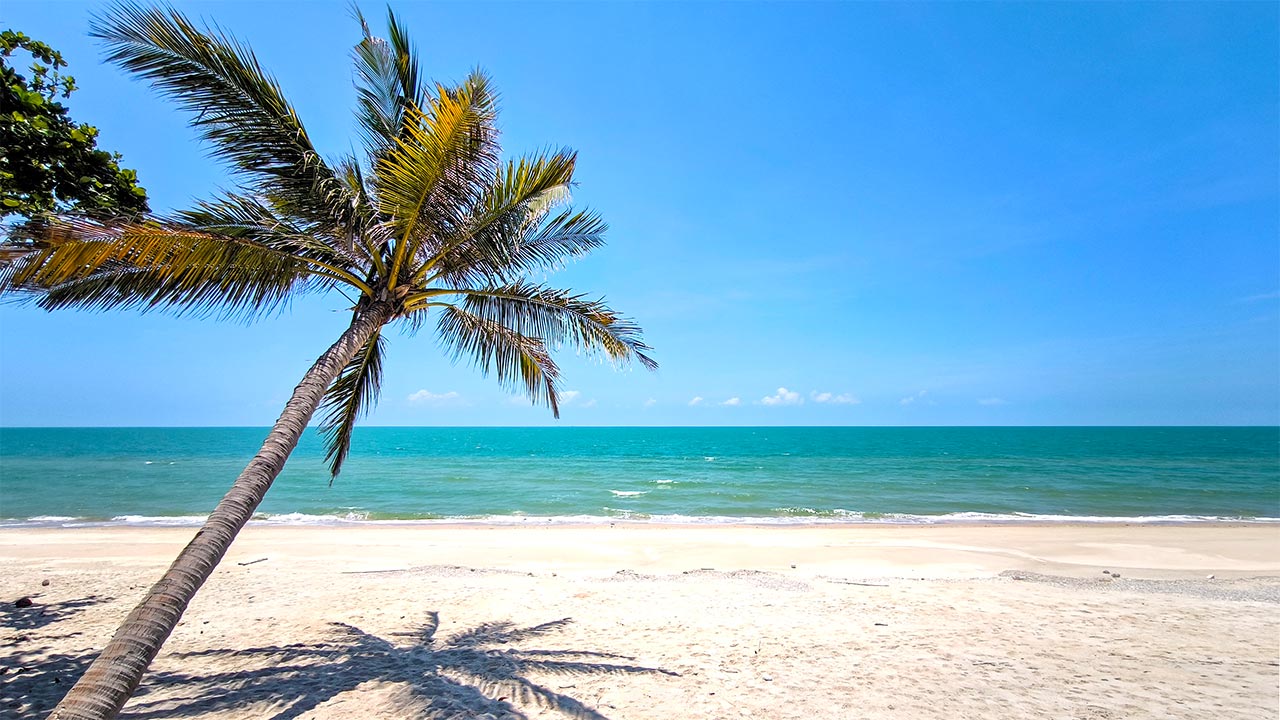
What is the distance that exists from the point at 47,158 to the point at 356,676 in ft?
15.6

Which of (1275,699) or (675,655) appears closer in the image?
(1275,699)

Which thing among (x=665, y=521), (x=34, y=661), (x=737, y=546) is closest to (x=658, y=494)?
(x=665, y=521)

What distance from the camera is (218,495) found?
84.1 ft

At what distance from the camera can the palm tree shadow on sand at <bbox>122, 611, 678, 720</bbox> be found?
462cm

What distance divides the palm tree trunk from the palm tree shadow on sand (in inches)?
79.5

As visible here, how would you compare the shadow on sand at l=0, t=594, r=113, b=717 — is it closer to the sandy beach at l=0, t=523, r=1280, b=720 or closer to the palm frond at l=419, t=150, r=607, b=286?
the sandy beach at l=0, t=523, r=1280, b=720

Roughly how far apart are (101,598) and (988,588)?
12733 millimetres

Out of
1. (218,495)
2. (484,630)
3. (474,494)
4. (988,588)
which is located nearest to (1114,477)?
(988,588)

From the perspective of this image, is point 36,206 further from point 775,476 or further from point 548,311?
point 775,476

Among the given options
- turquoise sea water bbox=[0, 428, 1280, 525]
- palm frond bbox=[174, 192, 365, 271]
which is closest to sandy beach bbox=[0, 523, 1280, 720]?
palm frond bbox=[174, 192, 365, 271]

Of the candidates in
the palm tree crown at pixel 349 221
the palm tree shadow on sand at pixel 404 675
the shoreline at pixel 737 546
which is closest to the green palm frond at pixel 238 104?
the palm tree crown at pixel 349 221

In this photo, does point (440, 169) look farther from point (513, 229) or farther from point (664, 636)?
point (664, 636)

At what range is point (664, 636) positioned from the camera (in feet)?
21.2

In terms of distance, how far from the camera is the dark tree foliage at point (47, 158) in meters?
3.93
